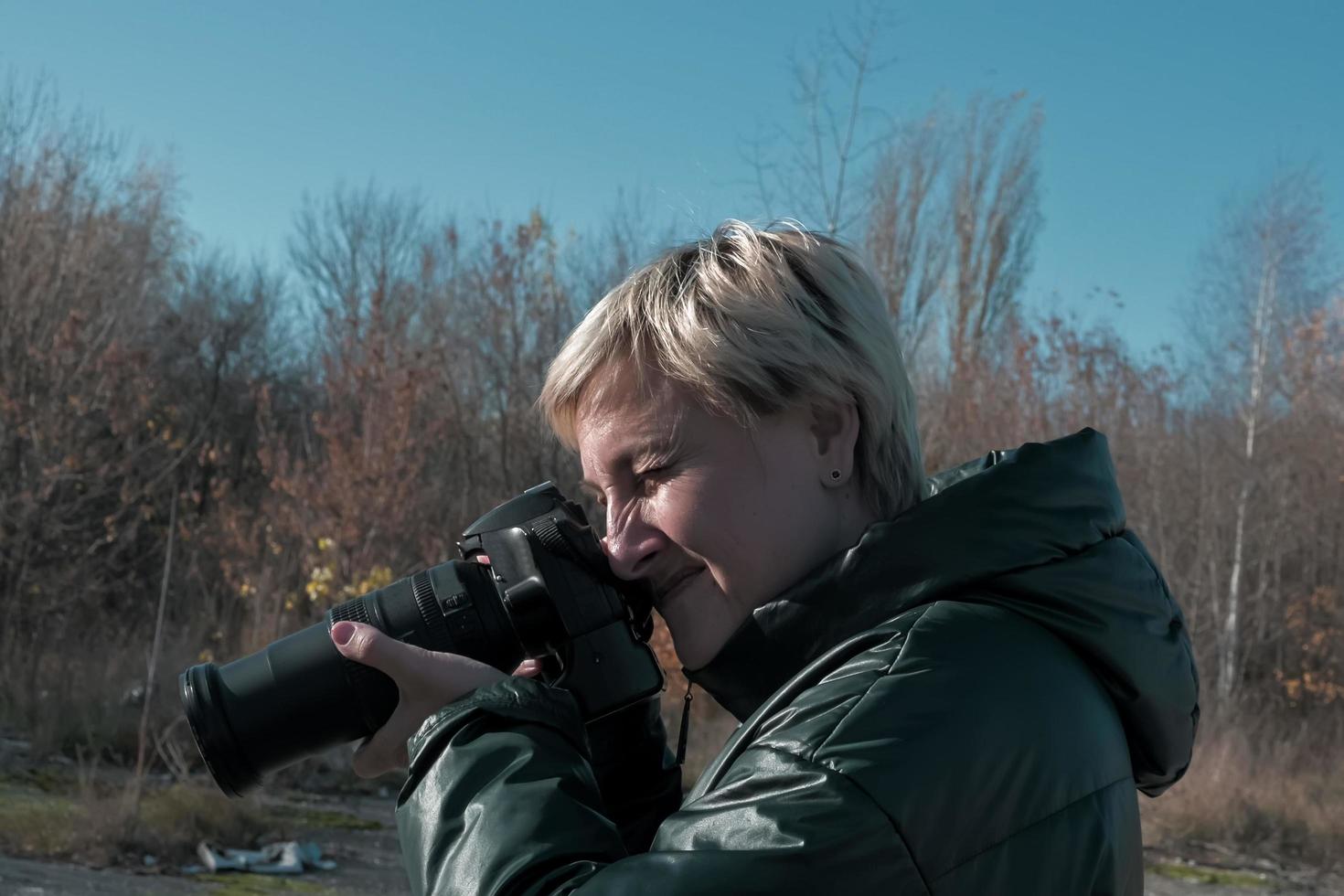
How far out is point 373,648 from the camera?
1.33m

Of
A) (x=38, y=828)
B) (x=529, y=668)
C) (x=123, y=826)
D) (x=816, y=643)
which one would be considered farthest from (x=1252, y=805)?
(x=816, y=643)

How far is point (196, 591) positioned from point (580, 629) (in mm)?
11134

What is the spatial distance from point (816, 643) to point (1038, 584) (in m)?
0.20

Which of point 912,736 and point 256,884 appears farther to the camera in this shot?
→ point 256,884

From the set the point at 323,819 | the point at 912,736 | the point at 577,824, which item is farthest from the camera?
the point at 323,819

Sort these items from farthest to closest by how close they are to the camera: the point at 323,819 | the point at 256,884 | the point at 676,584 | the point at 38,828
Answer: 1. the point at 323,819
2. the point at 38,828
3. the point at 256,884
4. the point at 676,584

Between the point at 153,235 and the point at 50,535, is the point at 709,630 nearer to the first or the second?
the point at 50,535

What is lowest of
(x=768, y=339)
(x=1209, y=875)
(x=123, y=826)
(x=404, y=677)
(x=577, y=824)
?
(x=1209, y=875)

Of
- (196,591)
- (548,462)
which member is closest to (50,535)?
(196,591)

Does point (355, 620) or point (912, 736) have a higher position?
point (355, 620)

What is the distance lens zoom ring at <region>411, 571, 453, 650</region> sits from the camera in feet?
4.78

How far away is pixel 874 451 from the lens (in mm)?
1283

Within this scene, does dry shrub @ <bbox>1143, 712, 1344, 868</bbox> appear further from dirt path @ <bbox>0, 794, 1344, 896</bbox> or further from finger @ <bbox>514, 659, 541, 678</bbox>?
finger @ <bbox>514, 659, 541, 678</bbox>

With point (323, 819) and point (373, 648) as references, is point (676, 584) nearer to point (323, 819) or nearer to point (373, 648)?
point (373, 648)
